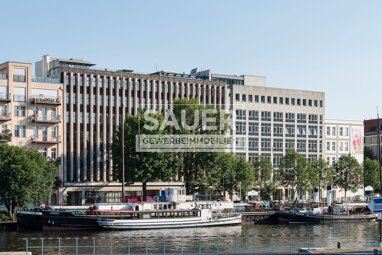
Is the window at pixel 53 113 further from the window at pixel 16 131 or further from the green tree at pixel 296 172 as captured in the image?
the green tree at pixel 296 172

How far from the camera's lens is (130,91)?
13562cm

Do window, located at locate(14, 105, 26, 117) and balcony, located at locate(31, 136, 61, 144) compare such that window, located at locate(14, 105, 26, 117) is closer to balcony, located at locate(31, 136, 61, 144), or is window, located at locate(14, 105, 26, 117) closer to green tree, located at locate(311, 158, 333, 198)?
balcony, located at locate(31, 136, 61, 144)

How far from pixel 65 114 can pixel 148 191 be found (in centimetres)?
2162

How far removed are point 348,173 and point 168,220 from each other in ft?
213

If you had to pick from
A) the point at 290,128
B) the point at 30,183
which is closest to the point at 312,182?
the point at 290,128

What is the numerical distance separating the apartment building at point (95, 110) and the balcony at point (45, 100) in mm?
2179

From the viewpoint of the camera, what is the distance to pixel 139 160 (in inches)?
4461

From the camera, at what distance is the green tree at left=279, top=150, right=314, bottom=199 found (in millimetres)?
139000

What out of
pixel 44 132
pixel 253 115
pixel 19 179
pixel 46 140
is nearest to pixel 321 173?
pixel 253 115

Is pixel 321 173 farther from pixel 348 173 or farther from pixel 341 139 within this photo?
pixel 341 139

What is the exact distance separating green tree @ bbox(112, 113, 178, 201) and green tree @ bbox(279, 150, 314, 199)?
3141 centimetres

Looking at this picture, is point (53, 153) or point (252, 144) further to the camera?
point (252, 144)

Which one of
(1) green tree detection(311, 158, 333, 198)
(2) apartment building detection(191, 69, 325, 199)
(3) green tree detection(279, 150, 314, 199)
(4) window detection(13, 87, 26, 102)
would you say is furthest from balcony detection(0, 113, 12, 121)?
(1) green tree detection(311, 158, 333, 198)

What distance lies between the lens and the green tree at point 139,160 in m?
114
